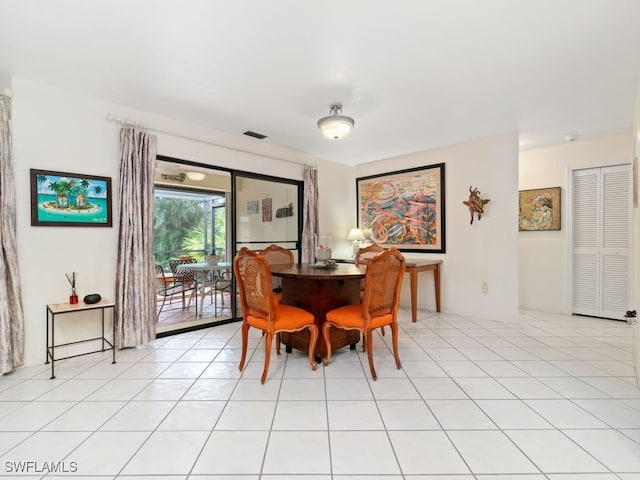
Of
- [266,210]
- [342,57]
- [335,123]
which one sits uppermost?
[342,57]

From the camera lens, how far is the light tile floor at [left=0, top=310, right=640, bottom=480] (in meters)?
1.46

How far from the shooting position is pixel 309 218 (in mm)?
4727

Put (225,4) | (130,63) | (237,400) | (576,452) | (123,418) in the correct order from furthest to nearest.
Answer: (130,63) < (237,400) < (123,418) < (225,4) < (576,452)

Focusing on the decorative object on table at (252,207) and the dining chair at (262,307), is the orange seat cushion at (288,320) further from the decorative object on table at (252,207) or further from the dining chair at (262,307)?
the decorative object on table at (252,207)

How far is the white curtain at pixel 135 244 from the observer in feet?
9.63

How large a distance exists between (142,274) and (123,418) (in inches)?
59.3

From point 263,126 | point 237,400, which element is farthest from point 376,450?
point 263,126

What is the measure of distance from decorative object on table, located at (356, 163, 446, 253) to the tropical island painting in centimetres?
383

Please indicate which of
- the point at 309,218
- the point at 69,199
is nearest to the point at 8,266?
the point at 69,199

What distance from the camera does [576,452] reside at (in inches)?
60.9

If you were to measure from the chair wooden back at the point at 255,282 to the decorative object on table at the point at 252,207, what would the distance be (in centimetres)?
209

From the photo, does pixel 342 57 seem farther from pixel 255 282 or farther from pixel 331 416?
pixel 331 416

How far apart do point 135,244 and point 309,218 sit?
2450 mm

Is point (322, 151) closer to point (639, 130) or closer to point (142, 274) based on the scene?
point (142, 274)
